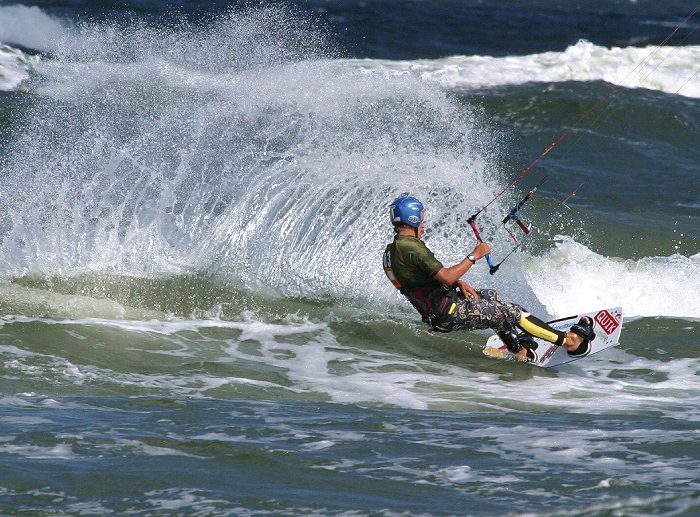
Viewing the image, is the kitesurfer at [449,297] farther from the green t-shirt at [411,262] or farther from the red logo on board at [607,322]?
the red logo on board at [607,322]

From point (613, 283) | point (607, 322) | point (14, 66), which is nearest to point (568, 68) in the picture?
point (14, 66)

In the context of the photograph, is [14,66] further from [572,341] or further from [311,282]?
[572,341]

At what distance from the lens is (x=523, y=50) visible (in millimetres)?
27625

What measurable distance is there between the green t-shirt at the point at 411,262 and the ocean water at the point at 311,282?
754 millimetres

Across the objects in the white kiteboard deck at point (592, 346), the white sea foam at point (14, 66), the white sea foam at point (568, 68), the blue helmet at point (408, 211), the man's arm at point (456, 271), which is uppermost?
the white sea foam at point (568, 68)

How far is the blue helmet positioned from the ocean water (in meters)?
1.25

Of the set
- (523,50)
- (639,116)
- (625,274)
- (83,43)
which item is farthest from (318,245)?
(523,50)

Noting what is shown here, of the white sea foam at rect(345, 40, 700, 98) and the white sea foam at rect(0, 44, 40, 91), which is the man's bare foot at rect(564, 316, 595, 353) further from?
the white sea foam at rect(345, 40, 700, 98)

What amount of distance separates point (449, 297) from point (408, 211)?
2.81 ft

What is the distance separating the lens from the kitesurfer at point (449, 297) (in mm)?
8969

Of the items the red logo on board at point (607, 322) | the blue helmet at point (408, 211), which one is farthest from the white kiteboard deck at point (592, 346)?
the blue helmet at point (408, 211)

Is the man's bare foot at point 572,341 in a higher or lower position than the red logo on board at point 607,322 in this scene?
lower

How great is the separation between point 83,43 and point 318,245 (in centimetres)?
1308

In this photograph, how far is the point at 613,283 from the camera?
13078mm
